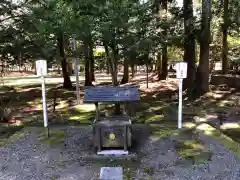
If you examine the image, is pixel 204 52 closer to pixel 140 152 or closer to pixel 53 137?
pixel 140 152

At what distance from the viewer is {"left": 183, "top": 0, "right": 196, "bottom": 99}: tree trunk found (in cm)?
1225

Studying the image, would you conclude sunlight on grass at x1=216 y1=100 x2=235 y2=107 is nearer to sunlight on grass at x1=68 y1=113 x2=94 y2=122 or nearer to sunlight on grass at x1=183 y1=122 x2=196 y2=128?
sunlight on grass at x1=183 y1=122 x2=196 y2=128

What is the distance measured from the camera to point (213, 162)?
532cm

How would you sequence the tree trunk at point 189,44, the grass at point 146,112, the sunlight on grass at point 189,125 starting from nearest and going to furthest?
the grass at point 146,112 < the sunlight on grass at point 189,125 < the tree trunk at point 189,44

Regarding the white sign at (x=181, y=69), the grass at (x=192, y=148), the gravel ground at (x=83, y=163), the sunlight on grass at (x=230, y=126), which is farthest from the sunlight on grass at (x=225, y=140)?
the white sign at (x=181, y=69)

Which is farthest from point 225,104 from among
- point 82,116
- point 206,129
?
point 82,116

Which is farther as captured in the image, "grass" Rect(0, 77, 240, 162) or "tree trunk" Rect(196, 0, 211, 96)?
"tree trunk" Rect(196, 0, 211, 96)

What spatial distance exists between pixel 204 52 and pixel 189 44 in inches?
40.0

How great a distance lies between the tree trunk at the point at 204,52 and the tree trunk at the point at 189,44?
1.50 ft

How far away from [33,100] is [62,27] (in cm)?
458

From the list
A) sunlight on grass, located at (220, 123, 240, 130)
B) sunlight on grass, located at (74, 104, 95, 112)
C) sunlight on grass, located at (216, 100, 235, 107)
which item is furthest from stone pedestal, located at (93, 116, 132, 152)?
sunlight on grass, located at (216, 100, 235, 107)

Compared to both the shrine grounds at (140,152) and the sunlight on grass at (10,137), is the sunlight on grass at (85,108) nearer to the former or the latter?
the shrine grounds at (140,152)

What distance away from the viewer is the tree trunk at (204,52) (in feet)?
39.1

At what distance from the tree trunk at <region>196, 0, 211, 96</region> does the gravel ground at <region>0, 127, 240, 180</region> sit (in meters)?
6.70
